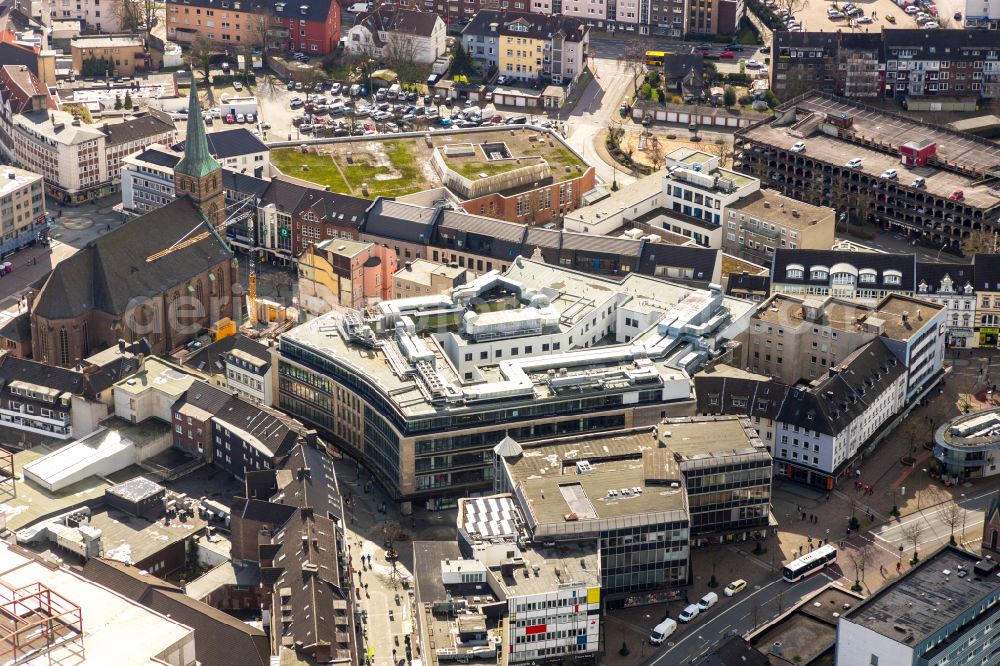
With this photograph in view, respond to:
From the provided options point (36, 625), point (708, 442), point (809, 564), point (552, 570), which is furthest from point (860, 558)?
point (36, 625)

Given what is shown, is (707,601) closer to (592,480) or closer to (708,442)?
(592,480)

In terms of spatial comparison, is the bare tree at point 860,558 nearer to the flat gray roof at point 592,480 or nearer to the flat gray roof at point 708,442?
the flat gray roof at point 708,442

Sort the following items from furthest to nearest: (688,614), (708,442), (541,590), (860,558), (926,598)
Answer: (708,442) → (860,558) → (688,614) → (541,590) → (926,598)

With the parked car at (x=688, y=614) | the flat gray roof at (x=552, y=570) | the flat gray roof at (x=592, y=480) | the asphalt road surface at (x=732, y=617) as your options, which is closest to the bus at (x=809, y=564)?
the asphalt road surface at (x=732, y=617)

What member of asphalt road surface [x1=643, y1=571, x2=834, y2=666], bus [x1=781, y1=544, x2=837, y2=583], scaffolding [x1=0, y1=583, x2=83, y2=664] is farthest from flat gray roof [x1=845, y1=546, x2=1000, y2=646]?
scaffolding [x1=0, y1=583, x2=83, y2=664]

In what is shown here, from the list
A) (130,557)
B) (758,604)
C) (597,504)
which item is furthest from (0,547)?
(758,604)
